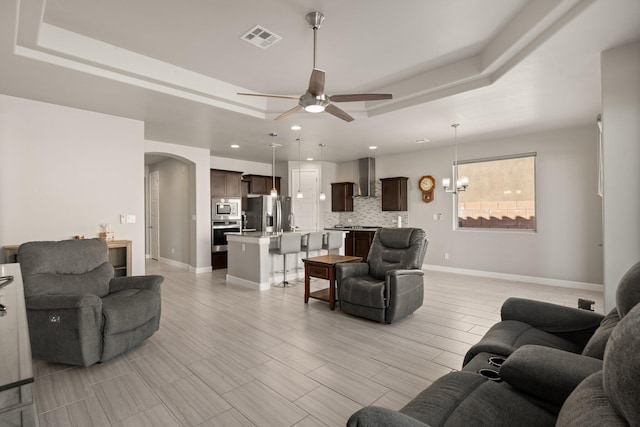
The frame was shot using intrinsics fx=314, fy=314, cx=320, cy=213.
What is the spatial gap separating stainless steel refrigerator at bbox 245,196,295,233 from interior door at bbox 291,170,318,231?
520 mm

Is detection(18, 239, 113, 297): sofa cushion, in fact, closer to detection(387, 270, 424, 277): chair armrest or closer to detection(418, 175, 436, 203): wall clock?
detection(387, 270, 424, 277): chair armrest

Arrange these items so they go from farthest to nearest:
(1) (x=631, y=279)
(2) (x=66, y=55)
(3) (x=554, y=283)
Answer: (3) (x=554, y=283) < (2) (x=66, y=55) < (1) (x=631, y=279)

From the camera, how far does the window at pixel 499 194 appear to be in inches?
232

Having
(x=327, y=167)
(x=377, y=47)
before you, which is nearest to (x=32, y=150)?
(x=377, y=47)

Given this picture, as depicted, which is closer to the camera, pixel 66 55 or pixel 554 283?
pixel 66 55

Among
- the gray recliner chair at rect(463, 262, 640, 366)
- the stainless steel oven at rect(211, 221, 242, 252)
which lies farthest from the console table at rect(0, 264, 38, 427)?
the stainless steel oven at rect(211, 221, 242, 252)

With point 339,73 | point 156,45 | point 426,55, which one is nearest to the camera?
point 156,45

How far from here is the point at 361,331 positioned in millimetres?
3434

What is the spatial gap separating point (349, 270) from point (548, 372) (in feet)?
9.22

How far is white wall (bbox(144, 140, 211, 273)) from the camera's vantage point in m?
6.81

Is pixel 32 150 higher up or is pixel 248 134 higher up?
pixel 248 134

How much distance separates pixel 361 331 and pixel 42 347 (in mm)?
2837

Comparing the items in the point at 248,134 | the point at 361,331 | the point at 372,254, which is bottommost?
the point at 361,331

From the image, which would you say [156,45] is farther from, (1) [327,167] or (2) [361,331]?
(1) [327,167]
